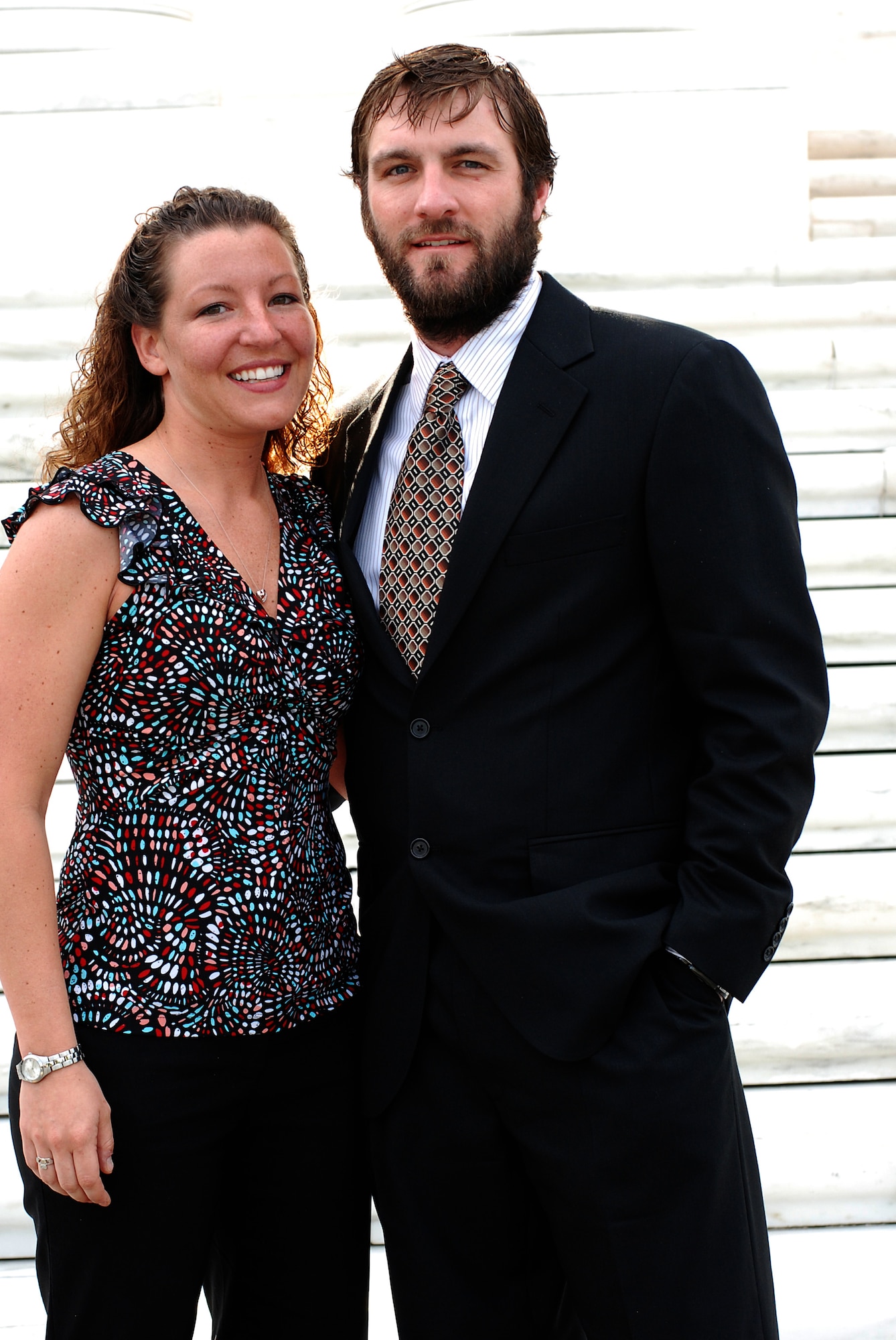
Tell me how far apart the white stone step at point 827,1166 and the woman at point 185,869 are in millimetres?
1050

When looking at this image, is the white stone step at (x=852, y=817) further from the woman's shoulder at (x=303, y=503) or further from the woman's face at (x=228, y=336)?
the woman's face at (x=228, y=336)

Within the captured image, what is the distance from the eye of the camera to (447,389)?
171cm

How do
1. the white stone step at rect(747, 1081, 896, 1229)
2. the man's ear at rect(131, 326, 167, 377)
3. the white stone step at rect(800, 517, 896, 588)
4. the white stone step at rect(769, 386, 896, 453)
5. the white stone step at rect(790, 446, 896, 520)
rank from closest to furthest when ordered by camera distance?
the man's ear at rect(131, 326, 167, 377)
the white stone step at rect(747, 1081, 896, 1229)
the white stone step at rect(800, 517, 896, 588)
the white stone step at rect(790, 446, 896, 520)
the white stone step at rect(769, 386, 896, 453)

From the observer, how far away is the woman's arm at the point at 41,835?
149cm

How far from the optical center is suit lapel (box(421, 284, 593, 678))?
1573 mm

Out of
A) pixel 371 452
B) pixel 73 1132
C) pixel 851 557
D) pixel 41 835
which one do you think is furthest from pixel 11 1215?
pixel 851 557

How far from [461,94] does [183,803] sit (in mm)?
1007

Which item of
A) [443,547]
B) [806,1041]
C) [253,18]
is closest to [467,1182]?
[443,547]

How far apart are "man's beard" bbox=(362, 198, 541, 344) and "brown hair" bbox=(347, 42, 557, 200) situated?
12cm

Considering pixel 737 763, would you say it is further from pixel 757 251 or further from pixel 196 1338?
pixel 757 251

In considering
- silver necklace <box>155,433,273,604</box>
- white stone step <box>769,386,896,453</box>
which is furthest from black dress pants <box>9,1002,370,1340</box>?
white stone step <box>769,386,896,453</box>

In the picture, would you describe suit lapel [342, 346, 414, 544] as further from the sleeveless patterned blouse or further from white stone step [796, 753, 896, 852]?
white stone step [796, 753, 896, 852]

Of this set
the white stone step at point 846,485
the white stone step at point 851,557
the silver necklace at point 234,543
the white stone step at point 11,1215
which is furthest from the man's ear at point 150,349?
the white stone step at point 846,485

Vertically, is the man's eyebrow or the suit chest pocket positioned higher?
the man's eyebrow
